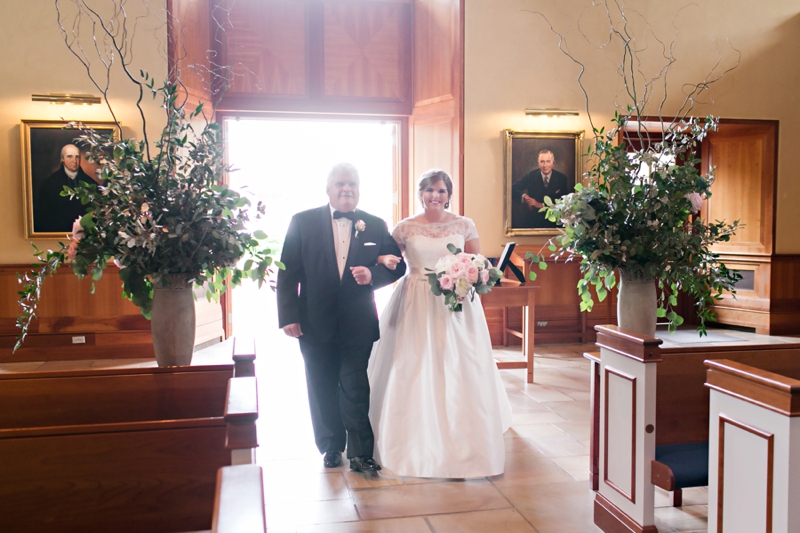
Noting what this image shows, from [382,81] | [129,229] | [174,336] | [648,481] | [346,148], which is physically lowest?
[648,481]

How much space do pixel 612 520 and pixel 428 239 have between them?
6.39 ft

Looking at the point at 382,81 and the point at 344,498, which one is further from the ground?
the point at 382,81

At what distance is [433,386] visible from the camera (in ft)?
12.7

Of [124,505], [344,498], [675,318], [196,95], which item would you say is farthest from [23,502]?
[196,95]

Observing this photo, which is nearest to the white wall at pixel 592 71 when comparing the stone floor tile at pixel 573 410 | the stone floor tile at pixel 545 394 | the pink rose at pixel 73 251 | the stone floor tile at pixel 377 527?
the stone floor tile at pixel 545 394

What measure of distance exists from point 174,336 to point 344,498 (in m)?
1.25

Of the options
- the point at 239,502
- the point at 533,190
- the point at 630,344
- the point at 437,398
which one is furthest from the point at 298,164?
the point at 239,502

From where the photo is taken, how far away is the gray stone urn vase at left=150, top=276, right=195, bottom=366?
3.06m

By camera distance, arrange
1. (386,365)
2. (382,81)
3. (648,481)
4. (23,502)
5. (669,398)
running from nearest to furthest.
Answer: (23,502) → (648,481) → (669,398) → (386,365) → (382,81)

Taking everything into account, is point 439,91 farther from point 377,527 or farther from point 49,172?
point 377,527

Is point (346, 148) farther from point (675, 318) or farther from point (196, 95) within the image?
point (675, 318)

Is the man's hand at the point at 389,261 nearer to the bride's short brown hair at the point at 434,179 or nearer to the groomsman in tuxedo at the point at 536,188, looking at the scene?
the bride's short brown hair at the point at 434,179

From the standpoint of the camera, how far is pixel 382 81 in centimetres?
865

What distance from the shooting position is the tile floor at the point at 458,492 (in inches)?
125
